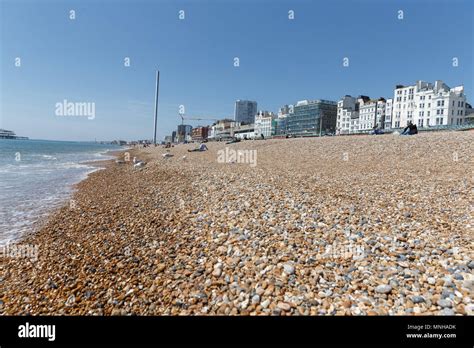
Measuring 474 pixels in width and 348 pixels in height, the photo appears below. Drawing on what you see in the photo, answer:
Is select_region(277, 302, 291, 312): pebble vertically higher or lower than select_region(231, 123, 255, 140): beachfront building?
lower

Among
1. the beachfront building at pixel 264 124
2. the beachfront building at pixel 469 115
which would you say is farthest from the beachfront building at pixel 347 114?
the beachfront building at pixel 264 124

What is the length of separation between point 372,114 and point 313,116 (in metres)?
44.6

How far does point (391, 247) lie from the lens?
512 cm

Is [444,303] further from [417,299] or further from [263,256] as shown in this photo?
[263,256]

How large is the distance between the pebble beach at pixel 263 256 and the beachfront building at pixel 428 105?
9220 cm

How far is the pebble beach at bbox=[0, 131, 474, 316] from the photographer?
3807mm

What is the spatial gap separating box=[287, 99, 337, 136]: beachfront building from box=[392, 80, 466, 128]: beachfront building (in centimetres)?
4756

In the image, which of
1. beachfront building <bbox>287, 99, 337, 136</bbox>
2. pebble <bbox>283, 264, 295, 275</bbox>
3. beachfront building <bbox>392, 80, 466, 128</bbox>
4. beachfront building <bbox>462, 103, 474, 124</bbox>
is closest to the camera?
pebble <bbox>283, 264, 295, 275</bbox>

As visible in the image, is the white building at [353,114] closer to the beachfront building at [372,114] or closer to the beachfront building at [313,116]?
the beachfront building at [372,114]

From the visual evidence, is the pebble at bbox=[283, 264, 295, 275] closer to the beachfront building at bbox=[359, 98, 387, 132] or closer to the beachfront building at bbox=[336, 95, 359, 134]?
the beachfront building at bbox=[359, 98, 387, 132]

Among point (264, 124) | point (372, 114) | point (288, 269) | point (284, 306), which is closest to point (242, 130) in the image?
point (264, 124)

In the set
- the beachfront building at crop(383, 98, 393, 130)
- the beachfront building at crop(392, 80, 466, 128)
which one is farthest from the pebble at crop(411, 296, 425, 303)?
the beachfront building at crop(383, 98, 393, 130)
